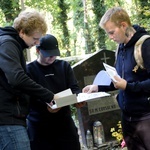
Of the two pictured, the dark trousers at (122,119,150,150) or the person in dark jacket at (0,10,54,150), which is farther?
the dark trousers at (122,119,150,150)

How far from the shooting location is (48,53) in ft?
8.18

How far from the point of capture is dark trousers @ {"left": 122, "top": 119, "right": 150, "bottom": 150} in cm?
231

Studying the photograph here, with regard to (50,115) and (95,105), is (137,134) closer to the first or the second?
(50,115)

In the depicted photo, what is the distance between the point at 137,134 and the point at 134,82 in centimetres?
49

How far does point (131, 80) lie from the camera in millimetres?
2283

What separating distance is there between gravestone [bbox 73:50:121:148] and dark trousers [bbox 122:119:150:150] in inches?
76.9

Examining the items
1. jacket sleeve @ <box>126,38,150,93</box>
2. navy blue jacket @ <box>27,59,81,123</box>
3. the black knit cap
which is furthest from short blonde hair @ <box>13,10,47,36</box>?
jacket sleeve @ <box>126,38,150,93</box>

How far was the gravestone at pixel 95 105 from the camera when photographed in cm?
446

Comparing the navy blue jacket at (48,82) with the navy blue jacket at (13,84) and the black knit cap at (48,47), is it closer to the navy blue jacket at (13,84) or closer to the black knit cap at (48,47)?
the black knit cap at (48,47)

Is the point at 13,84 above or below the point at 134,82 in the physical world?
above

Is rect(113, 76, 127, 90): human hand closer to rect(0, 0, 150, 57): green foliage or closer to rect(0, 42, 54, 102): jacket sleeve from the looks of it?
rect(0, 42, 54, 102): jacket sleeve

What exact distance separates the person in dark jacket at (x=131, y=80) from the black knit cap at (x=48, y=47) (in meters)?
0.51

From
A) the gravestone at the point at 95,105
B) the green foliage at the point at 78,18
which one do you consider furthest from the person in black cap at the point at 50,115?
the green foliage at the point at 78,18

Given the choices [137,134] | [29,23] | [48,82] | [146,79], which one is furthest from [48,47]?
[137,134]
